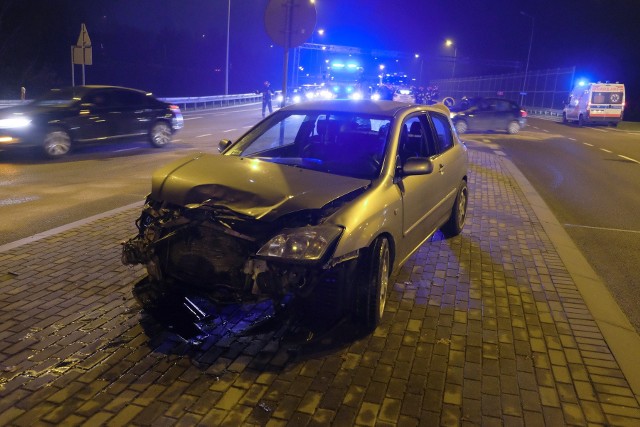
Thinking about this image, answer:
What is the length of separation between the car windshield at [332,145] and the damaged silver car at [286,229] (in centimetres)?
3

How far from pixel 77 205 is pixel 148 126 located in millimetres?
7699

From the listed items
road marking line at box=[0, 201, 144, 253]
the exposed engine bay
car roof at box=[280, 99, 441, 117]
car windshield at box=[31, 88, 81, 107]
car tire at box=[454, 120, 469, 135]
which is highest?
car roof at box=[280, 99, 441, 117]

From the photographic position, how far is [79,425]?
10.4 ft

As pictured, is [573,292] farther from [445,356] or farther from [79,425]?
[79,425]

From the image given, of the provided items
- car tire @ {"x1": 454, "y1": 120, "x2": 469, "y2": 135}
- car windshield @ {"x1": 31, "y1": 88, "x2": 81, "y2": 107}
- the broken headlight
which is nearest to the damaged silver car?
the broken headlight

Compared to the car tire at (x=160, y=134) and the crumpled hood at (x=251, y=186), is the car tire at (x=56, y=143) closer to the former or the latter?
the car tire at (x=160, y=134)

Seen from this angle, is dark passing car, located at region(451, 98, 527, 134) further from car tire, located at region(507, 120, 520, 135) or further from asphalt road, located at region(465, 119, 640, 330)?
asphalt road, located at region(465, 119, 640, 330)

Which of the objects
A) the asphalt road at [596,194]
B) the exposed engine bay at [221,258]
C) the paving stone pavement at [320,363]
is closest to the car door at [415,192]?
the paving stone pavement at [320,363]

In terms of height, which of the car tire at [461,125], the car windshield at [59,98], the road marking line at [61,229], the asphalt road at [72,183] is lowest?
the asphalt road at [72,183]

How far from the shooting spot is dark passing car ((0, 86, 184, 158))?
41.9 feet

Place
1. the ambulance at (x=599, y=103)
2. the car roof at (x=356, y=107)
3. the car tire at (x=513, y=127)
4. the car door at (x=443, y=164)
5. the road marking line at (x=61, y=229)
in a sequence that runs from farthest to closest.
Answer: the ambulance at (x=599, y=103), the car tire at (x=513, y=127), the road marking line at (x=61, y=229), the car door at (x=443, y=164), the car roof at (x=356, y=107)

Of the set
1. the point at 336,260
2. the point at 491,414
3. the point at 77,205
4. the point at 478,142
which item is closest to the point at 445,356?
the point at 491,414

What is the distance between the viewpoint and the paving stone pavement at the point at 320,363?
3411mm

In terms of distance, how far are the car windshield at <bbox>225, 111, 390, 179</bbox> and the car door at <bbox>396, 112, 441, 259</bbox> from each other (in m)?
0.25
